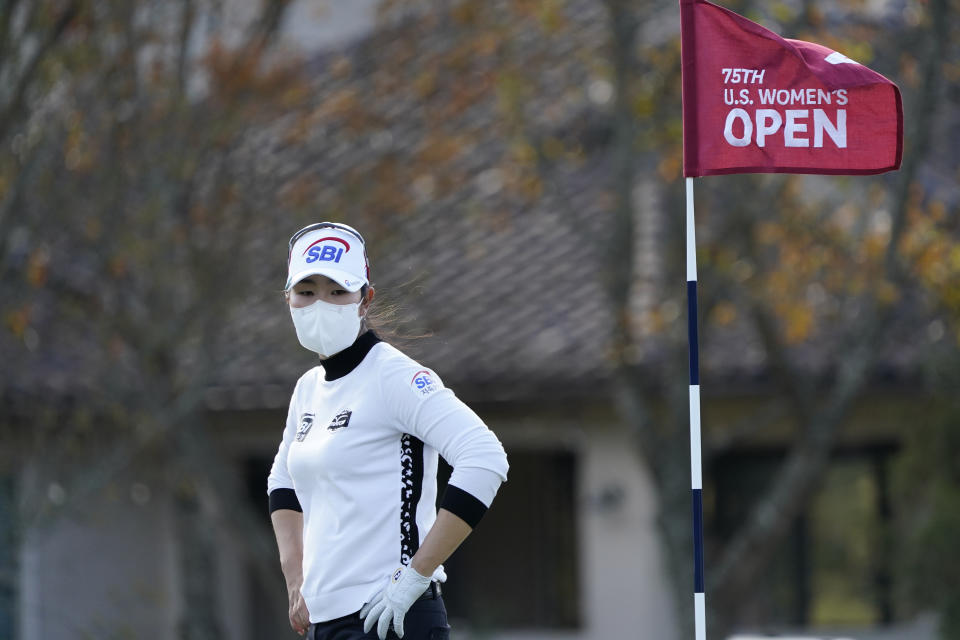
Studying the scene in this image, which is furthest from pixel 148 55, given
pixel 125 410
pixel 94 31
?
pixel 125 410

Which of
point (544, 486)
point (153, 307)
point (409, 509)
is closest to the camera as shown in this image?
point (409, 509)

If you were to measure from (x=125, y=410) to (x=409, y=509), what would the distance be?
6.24m

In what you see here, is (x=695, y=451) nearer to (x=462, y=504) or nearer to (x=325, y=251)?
(x=462, y=504)

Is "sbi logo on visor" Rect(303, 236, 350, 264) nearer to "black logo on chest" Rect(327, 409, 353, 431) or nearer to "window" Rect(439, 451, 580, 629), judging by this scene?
"black logo on chest" Rect(327, 409, 353, 431)

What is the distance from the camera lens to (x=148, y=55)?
32.9ft

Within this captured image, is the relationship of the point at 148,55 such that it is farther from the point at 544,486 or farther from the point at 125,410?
the point at 544,486

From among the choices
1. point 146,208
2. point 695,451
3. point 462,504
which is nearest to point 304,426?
point 462,504

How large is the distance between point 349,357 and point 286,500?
542 mm

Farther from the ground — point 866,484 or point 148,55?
point 148,55

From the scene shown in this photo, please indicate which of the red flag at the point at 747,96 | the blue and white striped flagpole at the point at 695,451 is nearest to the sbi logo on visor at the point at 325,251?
the blue and white striped flagpole at the point at 695,451

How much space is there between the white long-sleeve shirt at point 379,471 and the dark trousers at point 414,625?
32 millimetres

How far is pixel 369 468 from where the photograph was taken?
151 inches

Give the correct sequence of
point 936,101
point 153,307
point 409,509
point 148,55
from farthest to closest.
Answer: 1. point 148,55
2. point 153,307
3. point 936,101
4. point 409,509

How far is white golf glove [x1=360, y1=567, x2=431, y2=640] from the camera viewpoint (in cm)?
376
